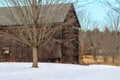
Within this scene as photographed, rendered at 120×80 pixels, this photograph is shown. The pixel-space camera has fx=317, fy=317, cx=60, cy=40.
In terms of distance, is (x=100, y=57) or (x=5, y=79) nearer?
(x=5, y=79)

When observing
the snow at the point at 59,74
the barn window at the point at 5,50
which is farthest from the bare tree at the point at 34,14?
the barn window at the point at 5,50

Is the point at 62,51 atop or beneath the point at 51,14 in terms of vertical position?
beneath

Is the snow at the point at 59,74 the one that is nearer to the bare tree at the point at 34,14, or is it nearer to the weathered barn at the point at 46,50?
the bare tree at the point at 34,14

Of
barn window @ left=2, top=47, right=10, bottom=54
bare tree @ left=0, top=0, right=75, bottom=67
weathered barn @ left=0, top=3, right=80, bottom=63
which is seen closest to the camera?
bare tree @ left=0, top=0, right=75, bottom=67

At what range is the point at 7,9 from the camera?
20281 millimetres

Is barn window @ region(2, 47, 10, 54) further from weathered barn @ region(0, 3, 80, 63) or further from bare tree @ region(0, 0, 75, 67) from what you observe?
bare tree @ region(0, 0, 75, 67)

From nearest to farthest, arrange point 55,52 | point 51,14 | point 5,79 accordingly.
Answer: point 5,79, point 51,14, point 55,52

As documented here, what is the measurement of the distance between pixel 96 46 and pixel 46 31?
108 feet

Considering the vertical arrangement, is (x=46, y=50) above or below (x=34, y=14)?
below


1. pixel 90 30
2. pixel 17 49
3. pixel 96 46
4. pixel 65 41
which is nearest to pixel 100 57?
pixel 96 46

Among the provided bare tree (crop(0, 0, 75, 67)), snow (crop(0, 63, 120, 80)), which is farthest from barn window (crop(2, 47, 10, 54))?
snow (crop(0, 63, 120, 80))

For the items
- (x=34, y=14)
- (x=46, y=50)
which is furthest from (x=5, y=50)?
(x=34, y=14)

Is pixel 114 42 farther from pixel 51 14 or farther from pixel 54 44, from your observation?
pixel 51 14

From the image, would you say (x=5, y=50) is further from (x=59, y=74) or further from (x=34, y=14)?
(x=59, y=74)
